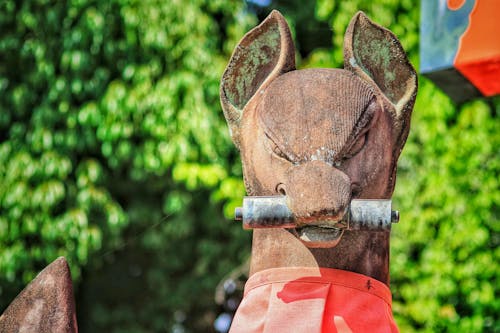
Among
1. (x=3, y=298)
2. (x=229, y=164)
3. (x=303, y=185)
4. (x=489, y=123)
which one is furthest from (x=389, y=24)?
(x=303, y=185)

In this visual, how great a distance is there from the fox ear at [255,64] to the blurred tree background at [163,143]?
2.70 meters

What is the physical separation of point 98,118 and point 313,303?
129 inches

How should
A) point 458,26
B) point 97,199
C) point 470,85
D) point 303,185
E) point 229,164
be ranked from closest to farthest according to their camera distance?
point 303,185, point 458,26, point 470,85, point 97,199, point 229,164

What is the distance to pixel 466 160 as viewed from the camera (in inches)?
228

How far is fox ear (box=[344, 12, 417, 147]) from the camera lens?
2.86m

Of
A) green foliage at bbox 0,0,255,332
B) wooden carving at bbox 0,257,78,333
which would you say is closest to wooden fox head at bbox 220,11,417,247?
wooden carving at bbox 0,257,78,333

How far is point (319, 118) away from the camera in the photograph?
8.55 feet

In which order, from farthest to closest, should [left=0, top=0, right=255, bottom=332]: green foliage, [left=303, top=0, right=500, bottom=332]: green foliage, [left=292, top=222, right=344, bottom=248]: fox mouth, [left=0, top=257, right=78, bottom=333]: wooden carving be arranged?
[left=303, top=0, right=500, bottom=332]: green foliage, [left=0, top=0, right=255, bottom=332]: green foliage, [left=0, top=257, right=78, bottom=333]: wooden carving, [left=292, top=222, right=344, bottom=248]: fox mouth

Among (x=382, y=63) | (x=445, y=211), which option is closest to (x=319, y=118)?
(x=382, y=63)

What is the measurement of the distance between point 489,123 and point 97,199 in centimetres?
235

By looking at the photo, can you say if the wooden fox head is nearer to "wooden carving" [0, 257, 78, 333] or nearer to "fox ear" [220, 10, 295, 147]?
"fox ear" [220, 10, 295, 147]

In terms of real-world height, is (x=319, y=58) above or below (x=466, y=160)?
above

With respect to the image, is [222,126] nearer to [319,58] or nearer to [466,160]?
[319,58]

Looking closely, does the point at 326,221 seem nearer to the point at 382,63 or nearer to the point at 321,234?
the point at 321,234
